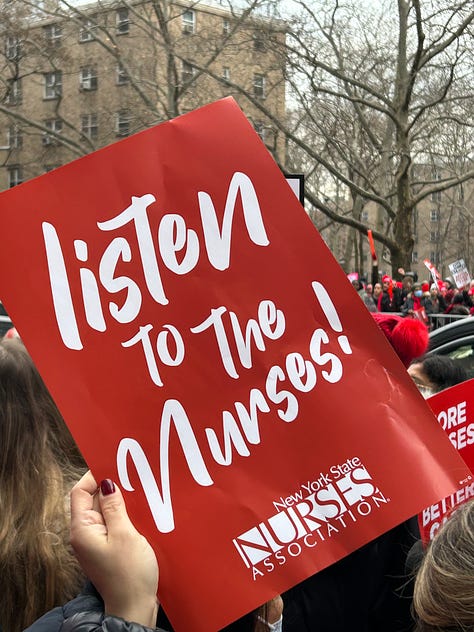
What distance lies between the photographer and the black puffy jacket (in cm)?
117

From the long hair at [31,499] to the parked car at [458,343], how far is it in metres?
3.28

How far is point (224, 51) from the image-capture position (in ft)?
63.2

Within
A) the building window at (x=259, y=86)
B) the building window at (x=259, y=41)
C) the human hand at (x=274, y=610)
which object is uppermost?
the building window at (x=259, y=41)

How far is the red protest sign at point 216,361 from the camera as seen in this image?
1.33 meters

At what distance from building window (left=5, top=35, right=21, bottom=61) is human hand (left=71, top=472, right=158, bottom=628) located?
20.8 m

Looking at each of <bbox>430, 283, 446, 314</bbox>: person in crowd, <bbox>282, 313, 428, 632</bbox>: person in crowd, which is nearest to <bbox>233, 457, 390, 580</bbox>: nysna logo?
<bbox>282, 313, 428, 632</bbox>: person in crowd

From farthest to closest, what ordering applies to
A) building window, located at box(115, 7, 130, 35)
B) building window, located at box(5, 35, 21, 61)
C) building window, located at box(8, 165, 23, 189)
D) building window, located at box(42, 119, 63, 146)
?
building window, located at box(8, 165, 23, 189), building window, located at box(42, 119, 63, 146), building window, located at box(5, 35, 21, 61), building window, located at box(115, 7, 130, 35)

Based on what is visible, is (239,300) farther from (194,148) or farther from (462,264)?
(462,264)

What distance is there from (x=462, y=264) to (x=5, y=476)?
62.4 ft

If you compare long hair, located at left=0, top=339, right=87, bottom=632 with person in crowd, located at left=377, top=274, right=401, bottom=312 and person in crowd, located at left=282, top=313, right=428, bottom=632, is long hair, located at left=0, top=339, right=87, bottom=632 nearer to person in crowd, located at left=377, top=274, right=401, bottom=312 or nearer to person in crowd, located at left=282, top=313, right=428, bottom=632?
person in crowd, located at left=282, top=313, right=428, bottom=632

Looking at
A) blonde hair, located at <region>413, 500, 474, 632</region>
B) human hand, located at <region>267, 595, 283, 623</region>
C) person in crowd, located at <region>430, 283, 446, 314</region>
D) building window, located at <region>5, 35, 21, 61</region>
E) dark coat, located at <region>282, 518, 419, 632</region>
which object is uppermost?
building window, located at <region>5, 35, 21, 61</region>

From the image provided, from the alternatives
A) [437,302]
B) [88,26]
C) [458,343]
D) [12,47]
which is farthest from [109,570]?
[12,47]

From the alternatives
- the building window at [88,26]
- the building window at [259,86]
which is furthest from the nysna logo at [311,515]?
the building window at [259,86]

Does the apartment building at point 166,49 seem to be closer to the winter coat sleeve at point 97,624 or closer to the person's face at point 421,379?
the person's face at point 421,379
